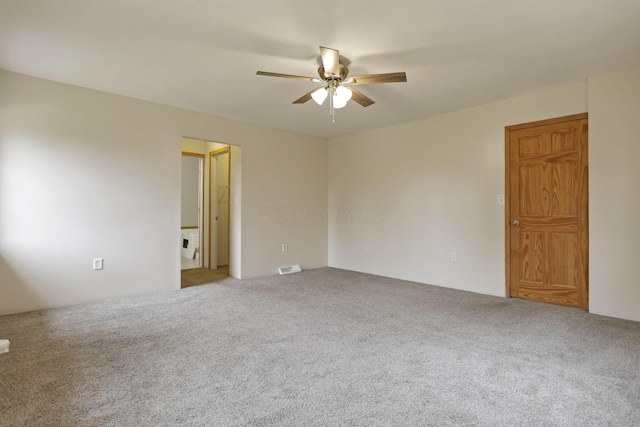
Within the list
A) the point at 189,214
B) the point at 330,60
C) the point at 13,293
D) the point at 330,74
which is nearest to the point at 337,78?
the point at 330,74

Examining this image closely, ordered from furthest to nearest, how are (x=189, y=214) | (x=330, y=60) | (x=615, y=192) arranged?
1. (x=189, y=214)
2. (x=615, y=192)
3. (x=330, y=60)

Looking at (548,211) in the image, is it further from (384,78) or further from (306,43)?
(306,43)

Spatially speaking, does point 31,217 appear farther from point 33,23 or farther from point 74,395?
point 74,395

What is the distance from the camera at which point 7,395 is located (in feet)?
5.99

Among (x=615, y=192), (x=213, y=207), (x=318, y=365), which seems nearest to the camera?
(x=318, y=365)

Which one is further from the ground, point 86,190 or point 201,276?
point 86,190

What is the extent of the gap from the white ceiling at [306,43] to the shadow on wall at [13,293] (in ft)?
6.52

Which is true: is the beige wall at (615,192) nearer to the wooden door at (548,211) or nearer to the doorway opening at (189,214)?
the wooden door at (548,211)

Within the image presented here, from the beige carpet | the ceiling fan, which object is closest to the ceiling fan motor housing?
the ceiling fan

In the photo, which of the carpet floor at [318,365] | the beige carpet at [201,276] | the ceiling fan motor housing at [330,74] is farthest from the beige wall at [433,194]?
the ceiling fan motor housing at [330,74]

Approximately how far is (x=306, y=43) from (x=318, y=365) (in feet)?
8.05

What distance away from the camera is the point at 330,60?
2.57 meters

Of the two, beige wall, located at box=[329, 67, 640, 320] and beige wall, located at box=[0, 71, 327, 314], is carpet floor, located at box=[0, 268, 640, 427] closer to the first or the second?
beige wall, located at box=[0, 71, 327, 314]

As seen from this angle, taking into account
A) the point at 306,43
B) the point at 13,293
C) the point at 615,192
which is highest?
the point at 306,43
